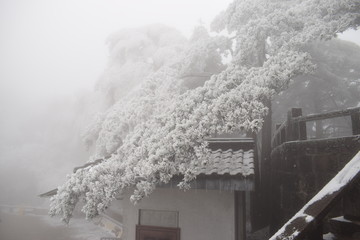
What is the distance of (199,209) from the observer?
6719 millimetres

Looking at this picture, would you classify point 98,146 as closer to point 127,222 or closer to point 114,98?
point 127,222

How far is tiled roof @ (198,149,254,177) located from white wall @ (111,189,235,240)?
800mm

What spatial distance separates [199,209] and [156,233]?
126cm

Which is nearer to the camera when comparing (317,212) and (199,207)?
(317,212)

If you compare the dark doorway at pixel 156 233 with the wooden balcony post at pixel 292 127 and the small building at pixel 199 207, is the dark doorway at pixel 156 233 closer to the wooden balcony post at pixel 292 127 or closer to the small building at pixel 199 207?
the small building at pixel 199 207

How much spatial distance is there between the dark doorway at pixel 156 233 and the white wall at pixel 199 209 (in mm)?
142

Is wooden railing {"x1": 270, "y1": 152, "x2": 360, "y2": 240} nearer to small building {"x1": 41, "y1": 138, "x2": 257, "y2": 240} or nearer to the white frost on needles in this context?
small building {"x1": 41, "y1": 138, "x2": 257, "y2": 240}

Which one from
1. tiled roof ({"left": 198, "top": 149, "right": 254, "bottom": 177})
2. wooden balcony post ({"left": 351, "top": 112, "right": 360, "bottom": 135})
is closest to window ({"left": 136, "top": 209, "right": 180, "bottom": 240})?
tiled roof ({"left": 198, "top": 149, "right": 254, "bottom": 177})

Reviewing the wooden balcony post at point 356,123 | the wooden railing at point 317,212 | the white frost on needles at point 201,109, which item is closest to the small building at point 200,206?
the white frost on needles at point 201,109

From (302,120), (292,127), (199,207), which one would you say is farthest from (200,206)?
(302,120)

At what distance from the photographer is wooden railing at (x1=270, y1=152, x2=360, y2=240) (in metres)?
2.42

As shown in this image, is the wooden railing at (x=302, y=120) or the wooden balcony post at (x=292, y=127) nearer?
the wooden railing at (x=302, y=120)

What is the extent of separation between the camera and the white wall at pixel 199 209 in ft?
21.3

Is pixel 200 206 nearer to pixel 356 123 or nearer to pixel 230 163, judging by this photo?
pixel 230 163
